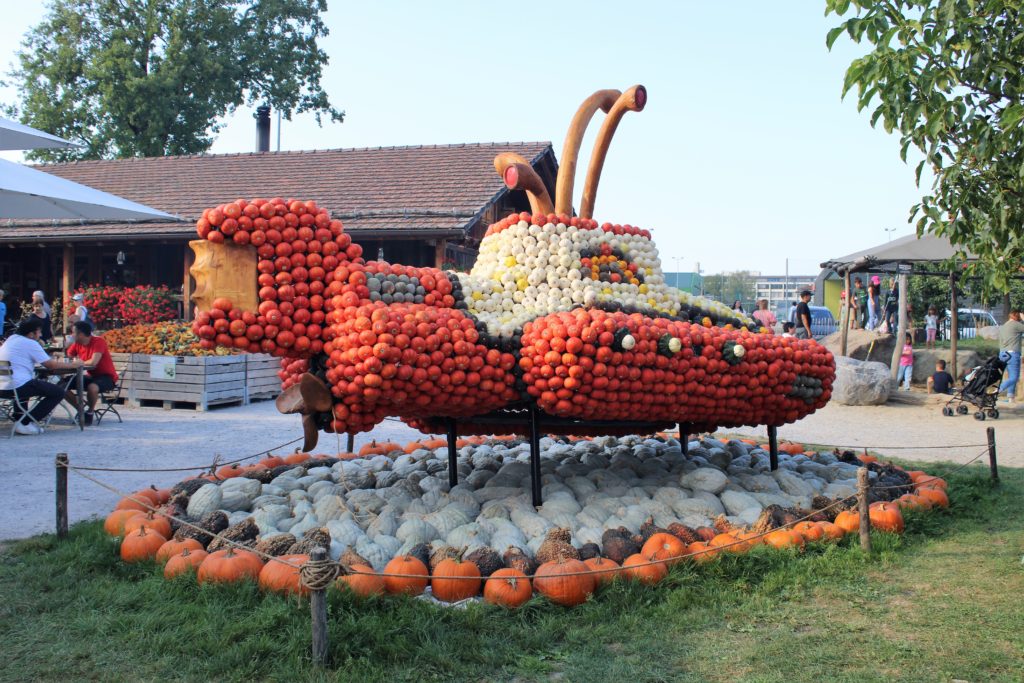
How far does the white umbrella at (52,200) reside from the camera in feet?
29.8

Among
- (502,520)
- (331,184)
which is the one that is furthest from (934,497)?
(331,184)

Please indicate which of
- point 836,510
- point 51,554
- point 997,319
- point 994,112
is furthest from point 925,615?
point 997,319

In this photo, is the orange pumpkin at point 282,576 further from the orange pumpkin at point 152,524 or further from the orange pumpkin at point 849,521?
the orange pumpkin at point 849,521

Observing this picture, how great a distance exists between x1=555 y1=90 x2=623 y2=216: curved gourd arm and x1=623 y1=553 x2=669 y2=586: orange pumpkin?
2863mm

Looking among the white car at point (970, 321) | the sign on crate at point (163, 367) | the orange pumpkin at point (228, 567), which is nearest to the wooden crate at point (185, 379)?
the sign on crate at point (163, 367)

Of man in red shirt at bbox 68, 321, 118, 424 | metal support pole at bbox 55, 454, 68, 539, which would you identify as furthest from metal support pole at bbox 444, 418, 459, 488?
man in red shirt at bbox 68, 321, 118, 424

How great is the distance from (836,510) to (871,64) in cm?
312

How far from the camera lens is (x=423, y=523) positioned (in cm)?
523

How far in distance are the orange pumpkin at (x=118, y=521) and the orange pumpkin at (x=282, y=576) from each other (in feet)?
4.66

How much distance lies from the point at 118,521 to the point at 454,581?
245 centimetres

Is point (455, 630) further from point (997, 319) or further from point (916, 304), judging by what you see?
point (997, 319)

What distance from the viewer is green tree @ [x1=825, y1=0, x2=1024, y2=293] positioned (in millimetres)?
4266

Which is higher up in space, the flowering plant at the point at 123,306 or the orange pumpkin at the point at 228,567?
the flowering plant at the point at 123,306

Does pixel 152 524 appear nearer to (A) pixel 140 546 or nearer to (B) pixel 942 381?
(A) pixel 140 546
